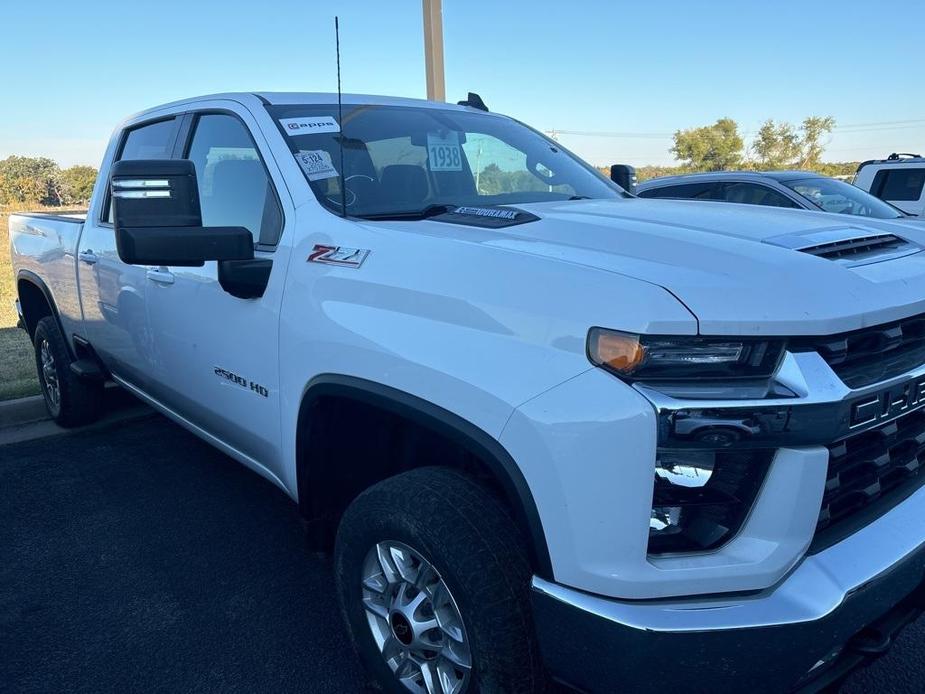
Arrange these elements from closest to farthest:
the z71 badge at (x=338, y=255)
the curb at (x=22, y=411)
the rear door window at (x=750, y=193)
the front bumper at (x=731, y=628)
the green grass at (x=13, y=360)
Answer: the front bumper at (x=731, y=628)
the z71 badge at (x=338, y=255)
the curb at (x=22, y=411)
the green grass at (x=13, y=360)
the rear door window at (x=750, y=193)

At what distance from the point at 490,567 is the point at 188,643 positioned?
59.1 inches

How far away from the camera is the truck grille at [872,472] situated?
166cm

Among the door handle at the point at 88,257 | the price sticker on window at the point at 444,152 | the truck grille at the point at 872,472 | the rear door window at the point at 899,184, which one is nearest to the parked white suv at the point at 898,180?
the rear door window at the point at 899,184

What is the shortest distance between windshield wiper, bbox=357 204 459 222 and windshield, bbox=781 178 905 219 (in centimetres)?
623

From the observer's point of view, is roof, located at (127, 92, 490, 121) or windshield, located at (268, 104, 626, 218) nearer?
windshield, located at (268, 104, 626, 218)

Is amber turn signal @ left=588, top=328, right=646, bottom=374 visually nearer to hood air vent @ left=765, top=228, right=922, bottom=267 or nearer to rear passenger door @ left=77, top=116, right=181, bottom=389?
hood air vent @ left=765, top=228, right=922, bottom=267

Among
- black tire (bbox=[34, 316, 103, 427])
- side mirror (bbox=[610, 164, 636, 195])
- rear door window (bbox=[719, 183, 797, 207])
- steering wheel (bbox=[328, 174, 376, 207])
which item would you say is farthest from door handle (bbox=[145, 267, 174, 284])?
rear door window (bbox=[719, 183, 797, 207])

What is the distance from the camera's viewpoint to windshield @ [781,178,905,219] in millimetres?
7594

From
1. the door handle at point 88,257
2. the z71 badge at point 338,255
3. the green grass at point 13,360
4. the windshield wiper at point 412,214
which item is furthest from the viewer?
the green grass at point 13,360

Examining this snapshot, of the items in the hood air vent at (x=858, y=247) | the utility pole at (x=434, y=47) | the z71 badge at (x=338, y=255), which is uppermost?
the utility pole at (x=434, y=47)

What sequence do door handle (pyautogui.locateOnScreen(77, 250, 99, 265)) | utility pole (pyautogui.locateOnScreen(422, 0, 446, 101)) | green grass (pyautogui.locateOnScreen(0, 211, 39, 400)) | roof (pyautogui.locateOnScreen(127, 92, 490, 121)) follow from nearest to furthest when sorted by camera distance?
roof (pyautogui.locateOnScreen(127, 92, 490, 121)) → door handle (pyautogui.locateOnScreen(77, 250, 99, 265)) → green grass (pyautogui.locateOnScreen(0, 211, 39, 400)) → utility pole (pyautogui.locateOnScreen(422, 0, 446, 101))

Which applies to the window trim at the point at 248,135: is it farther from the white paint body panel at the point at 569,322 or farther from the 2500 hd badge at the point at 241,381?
the 2500 hd badge at the point at 241,381

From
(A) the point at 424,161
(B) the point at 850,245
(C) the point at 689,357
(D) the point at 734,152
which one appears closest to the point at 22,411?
(A) the point at 424,161

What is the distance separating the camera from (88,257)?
4012 mm
